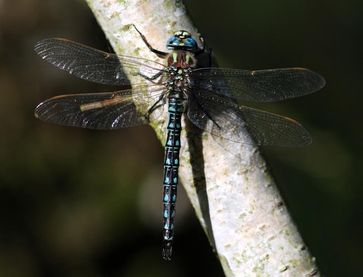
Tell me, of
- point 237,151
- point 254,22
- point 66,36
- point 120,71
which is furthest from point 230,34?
point 237,151

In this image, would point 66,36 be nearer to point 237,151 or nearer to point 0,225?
point 0,225

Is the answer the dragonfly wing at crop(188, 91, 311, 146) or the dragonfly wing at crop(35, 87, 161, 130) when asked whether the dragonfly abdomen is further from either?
the dragonfly wing at crop(35, 87, 161, 130)

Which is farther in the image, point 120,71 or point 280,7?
point 280,7

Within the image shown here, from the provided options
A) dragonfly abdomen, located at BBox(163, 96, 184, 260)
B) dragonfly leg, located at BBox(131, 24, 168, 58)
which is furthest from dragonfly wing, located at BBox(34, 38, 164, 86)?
dragonfly leg, located at BBox(131, 24, 168, 58)

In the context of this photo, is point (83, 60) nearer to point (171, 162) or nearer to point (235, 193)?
point (171, 162)

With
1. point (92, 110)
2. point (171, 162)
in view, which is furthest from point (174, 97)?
point (92, 110)

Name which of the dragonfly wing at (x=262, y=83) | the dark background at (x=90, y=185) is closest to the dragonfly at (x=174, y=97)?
the dragonfly wing at (x=262, y=83)
